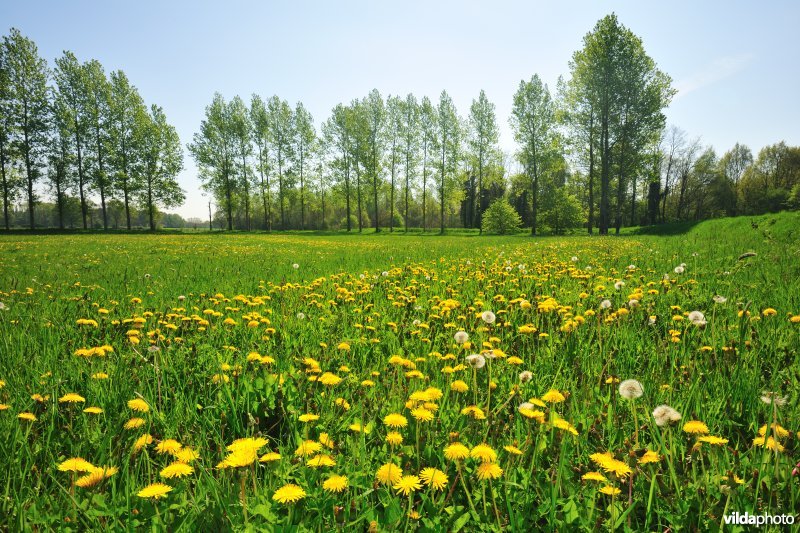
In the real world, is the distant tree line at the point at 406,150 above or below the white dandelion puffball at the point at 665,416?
above

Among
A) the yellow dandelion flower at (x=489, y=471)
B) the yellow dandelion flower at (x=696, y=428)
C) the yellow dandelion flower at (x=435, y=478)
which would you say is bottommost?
the yellow dandelion flower at (x=435, y=478)

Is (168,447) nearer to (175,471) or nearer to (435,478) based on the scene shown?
(175,471)

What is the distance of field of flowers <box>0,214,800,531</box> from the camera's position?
46.8 inches

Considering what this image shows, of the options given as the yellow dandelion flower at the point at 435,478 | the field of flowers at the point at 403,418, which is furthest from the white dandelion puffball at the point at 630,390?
the yellow dandelion flower at the point at 435,478

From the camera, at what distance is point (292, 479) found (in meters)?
1.33

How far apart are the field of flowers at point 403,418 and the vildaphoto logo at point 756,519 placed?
0.08 ft

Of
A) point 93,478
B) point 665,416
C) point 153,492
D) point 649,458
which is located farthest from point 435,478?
point 93,478

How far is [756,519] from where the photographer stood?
112 cm

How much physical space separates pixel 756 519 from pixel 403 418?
1096 mm

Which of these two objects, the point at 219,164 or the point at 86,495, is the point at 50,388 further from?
the point at 219,164

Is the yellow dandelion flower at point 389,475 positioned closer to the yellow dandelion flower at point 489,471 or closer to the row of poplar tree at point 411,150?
the yellow dandelion flower at point 489,471

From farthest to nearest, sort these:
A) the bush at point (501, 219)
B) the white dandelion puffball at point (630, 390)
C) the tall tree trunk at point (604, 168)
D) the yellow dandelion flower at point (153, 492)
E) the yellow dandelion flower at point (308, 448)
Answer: the bush at point (501, 219) < the tall tree trunk at point (604, 168) < the white dandelion puffball at point (630, 390) < the yellow dandelion flower at point (308, 448) < the yellow dandelion flower at point (153, 492)

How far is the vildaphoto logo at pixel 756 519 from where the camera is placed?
1090 millimetres

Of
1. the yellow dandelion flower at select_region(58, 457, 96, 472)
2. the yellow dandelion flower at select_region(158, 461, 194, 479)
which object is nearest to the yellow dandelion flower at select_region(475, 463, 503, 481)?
the yellow dandelion flower at select_region(158, 461, 194, 479)
